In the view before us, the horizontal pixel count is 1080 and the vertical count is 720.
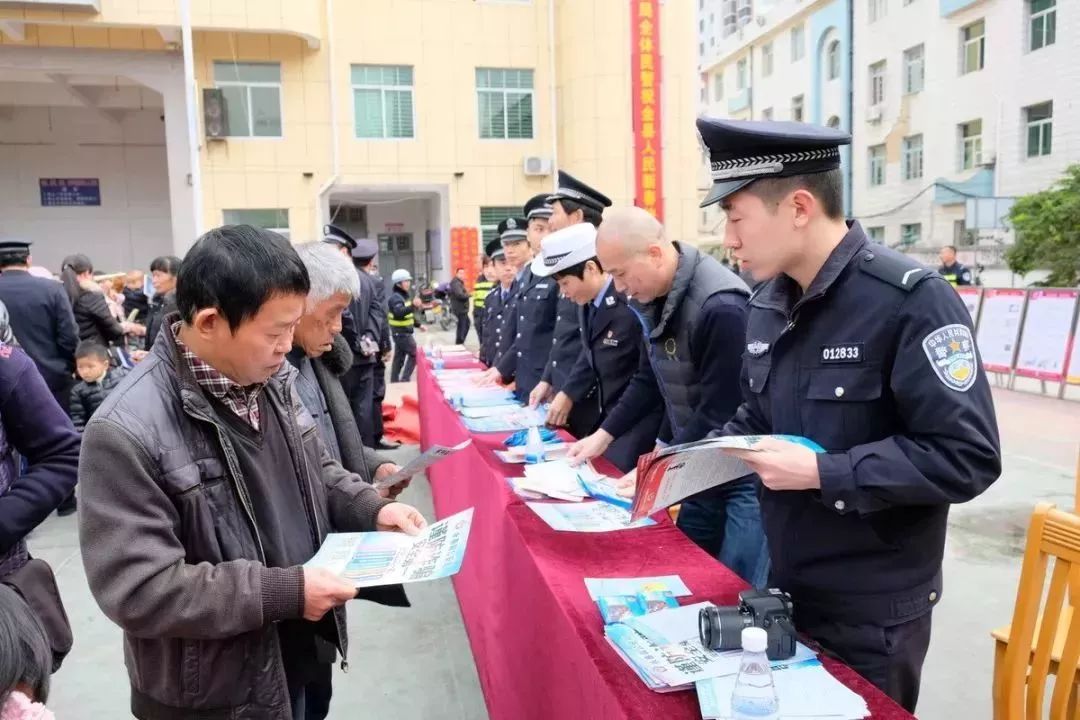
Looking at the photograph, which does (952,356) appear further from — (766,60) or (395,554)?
(766,60)

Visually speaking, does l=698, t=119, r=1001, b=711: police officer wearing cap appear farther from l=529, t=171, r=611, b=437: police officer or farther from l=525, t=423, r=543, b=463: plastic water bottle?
l=529, t=171, r=611, b=437: police officer

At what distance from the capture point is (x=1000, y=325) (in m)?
8.50

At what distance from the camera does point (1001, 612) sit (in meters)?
3.30

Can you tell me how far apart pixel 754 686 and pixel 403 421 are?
6435mm

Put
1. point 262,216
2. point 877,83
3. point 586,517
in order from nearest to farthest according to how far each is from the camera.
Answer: point 586,517
point 262,216
point 877,83

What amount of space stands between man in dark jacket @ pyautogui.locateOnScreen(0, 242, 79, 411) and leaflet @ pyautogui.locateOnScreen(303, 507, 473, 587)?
417 centimetres

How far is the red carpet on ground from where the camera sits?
7059 mm

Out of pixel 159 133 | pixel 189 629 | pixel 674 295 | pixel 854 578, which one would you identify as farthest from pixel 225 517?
pixel 159 133

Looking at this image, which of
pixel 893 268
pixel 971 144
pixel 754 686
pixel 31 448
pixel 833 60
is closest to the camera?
pixel 754 686

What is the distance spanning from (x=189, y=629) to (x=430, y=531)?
55 centimetres

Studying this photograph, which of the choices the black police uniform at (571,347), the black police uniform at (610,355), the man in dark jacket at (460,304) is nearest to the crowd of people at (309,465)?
the black police uniform at (610,355)

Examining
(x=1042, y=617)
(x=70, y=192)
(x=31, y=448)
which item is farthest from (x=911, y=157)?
(x=31, y=448)

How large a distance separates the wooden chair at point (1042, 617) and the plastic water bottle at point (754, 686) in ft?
2.49

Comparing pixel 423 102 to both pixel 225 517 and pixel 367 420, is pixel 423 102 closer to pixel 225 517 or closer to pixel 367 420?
pixel 367 420
